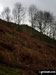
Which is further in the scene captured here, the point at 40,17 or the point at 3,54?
the point at 40,17

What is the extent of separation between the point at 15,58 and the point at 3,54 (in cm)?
135

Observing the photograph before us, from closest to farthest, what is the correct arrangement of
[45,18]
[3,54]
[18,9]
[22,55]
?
[3,54] < [22,55] < [18,9] < [45,18]

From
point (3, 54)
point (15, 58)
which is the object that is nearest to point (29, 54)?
point (15, 58)

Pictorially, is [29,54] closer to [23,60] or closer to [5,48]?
[23,60]

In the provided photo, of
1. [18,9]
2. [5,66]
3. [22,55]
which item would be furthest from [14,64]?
[18,9]

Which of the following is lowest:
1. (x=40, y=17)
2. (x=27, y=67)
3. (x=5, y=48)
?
(x=27, y=67)

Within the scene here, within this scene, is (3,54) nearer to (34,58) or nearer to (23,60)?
(23,60)

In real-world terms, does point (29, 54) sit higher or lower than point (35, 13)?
lower

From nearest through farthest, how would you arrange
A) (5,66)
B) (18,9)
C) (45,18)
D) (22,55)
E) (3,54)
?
(5,66) < (3,54) < (22,55) < (18,9) < (45,18)

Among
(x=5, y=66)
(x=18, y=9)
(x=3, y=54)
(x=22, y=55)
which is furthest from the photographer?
(x=18, y=9)

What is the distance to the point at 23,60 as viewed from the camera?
18500 mm

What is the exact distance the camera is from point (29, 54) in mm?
19719

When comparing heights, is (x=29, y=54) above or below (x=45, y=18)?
below

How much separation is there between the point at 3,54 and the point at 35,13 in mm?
47658
